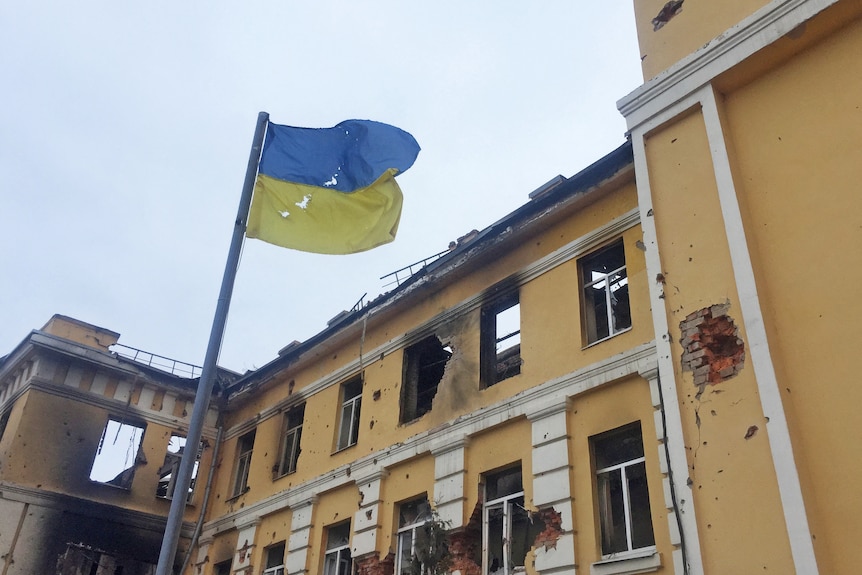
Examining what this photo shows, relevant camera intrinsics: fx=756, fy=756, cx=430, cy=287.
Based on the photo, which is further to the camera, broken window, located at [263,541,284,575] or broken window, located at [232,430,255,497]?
broken window, located at [232,430,255,497]

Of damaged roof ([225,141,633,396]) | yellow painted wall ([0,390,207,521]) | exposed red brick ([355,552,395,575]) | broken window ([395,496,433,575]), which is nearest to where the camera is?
damaged roof ([225,141,633,396])

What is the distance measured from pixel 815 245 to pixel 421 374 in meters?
7.41

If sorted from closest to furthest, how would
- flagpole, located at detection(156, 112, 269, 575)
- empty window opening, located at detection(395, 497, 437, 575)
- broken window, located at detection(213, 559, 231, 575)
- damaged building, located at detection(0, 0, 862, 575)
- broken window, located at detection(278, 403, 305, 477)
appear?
flagpole, located at detection(156, 112, 269, 575) < damaged building, located at detection(0, 0, 862, 575) < empty window opening, located at detection(395, 497, 437, 575) < broken window, located at detection(278, 403, 305, 477) < broken window, located at detection(213, 559, 231, 575)

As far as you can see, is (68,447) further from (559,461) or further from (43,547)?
(559,461)

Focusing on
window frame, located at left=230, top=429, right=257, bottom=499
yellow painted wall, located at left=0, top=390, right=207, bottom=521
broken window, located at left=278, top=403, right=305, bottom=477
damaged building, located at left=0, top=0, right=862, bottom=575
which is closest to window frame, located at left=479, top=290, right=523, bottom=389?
damaged building, located at left=0, top=0, right=862, bottom=575

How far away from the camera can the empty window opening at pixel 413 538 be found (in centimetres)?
1080

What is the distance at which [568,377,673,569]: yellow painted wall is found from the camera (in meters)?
8.34

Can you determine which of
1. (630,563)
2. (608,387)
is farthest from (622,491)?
A: (608,387)

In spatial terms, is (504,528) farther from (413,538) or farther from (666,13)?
(666,13)

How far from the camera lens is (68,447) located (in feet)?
51.7

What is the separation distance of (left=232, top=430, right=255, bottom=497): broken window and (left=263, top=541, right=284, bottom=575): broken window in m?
2.20

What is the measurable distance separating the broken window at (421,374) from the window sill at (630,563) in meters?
4.83

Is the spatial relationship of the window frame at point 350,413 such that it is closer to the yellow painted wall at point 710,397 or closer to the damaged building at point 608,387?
the damaged building at point 608,387

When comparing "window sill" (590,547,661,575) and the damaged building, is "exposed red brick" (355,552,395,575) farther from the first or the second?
"window sill" (590,547,661,575)
